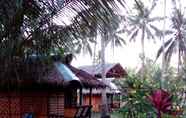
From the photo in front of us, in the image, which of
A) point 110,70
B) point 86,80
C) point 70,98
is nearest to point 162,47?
point 110,70

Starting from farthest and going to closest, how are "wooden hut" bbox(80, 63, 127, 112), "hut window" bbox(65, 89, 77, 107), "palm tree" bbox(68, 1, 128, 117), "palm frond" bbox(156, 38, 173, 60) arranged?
"palm frond" bbox(156, 38, 173, 60), "wooden hut" bbox(80, 63, 127, 112), "hut window" bbox(65, 89, 77, 107), "palm tree" bbox(68, 1, 128, 117)

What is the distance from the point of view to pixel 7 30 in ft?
8.71

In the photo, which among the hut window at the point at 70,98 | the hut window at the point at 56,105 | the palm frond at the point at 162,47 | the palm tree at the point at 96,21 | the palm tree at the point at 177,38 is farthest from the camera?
the palm frond at the point at 162,47

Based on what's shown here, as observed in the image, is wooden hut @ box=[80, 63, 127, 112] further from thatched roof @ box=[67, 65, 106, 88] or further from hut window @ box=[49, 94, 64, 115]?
hut window @ box=[49, 94, 64, 115]

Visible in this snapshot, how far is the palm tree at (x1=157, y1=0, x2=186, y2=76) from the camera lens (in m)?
36.9

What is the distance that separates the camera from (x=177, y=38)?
121ft

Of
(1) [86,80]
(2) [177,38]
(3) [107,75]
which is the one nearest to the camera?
(1) [86,80]

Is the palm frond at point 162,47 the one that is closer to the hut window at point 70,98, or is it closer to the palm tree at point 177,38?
the palm tree at point 177,38

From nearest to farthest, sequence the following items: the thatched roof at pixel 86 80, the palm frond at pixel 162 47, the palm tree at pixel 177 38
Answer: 1. the thatched roof at pixel 86 80
2. the palm tree at pixel 177 38
3. the palm frond at pixel 162 47

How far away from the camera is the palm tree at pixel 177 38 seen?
36.9 meters

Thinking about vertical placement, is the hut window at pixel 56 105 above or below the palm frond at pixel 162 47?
below

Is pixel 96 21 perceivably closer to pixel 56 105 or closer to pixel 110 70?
pixel 56 105

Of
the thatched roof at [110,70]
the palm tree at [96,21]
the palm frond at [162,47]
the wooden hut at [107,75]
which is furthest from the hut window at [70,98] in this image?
the palm frond at [162,47]

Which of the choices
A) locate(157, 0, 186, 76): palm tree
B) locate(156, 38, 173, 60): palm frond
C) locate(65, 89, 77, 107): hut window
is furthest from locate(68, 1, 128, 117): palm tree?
locate(156, 38, 173, 60): palm frond
